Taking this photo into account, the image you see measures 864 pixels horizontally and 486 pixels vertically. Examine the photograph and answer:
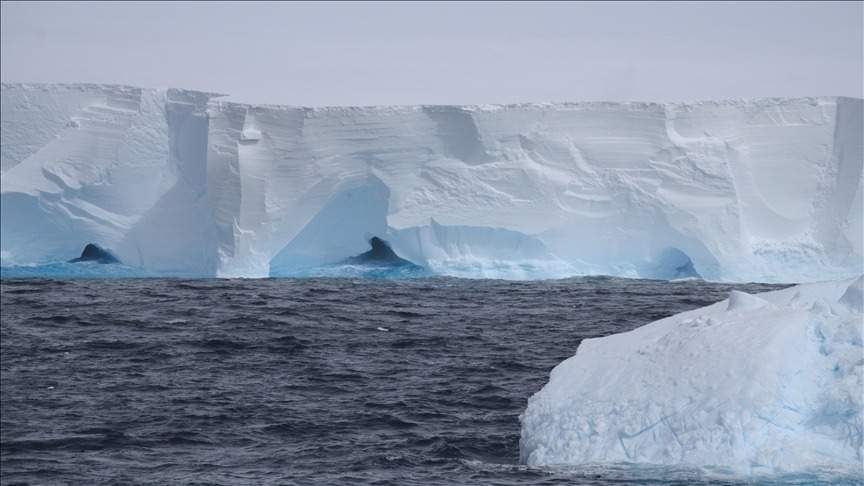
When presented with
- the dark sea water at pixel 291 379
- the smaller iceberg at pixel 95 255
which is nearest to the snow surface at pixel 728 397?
the dark sea water at pixel 291 379

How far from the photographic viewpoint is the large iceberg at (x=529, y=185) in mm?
16422

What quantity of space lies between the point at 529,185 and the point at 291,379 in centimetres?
806

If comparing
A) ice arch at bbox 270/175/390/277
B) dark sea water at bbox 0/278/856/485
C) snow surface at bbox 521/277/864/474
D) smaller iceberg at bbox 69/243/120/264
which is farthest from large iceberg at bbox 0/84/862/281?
snow surface at bbox 521/277/864/474

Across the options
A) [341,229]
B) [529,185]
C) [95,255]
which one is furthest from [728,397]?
[95,255]

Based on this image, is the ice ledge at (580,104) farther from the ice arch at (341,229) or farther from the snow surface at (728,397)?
the snow surface at (728,397)

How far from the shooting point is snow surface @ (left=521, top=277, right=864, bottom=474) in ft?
20.4

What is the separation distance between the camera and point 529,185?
54.6 ft

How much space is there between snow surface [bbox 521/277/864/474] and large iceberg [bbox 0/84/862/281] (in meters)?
9.35

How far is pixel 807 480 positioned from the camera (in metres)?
5.91

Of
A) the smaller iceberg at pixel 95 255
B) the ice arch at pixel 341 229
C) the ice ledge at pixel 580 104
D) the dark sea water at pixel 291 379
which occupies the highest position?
the ice ledge at pixel 580 104

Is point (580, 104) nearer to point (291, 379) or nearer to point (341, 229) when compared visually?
point (341, 229)

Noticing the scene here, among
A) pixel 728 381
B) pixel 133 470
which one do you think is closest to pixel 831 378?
pixel 728 381

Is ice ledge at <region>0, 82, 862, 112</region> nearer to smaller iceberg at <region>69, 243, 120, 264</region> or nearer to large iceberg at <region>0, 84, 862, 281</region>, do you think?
large iceberg at <region>0, 84, 862, 281</region>

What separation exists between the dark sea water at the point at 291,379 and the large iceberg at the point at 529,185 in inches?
47.7
